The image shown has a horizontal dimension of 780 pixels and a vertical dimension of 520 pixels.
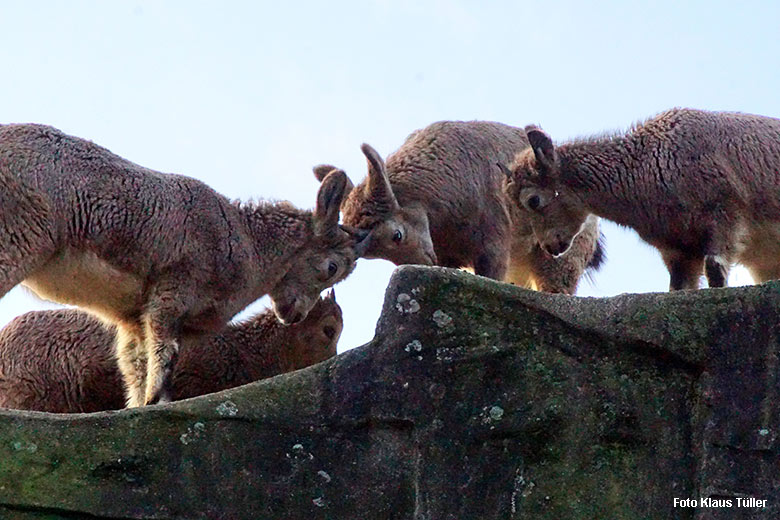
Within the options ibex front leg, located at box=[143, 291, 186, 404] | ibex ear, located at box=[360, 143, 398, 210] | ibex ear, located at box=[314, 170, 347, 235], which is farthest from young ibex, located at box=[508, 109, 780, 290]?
ibex front leg, located at box=[143, 291, 186, 404]

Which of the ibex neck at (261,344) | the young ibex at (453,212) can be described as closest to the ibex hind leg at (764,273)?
the young ibex at (453,212)

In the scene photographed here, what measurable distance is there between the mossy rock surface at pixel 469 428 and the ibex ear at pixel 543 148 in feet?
14.0

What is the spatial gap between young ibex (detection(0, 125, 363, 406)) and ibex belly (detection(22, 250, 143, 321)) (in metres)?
0.01

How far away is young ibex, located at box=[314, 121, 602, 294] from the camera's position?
12.4 metres

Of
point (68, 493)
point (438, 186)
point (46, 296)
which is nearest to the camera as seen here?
point (68, 493)

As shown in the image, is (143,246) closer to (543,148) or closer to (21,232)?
(21,232)

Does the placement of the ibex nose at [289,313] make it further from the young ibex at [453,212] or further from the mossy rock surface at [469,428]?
the mossy rock surface at [469,428]

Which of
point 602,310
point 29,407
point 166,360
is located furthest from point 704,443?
point 29,407

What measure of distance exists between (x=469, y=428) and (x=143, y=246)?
13.9 feet

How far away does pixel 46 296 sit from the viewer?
10.5 m

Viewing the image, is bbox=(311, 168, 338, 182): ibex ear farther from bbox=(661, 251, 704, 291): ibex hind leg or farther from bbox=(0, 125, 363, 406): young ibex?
bbox=(661, 251, 704, 291): ibex hind leg

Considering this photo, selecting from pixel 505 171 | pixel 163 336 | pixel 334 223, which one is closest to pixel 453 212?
pixel 505 171

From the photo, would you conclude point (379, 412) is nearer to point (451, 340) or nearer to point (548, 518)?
point (451, 340)

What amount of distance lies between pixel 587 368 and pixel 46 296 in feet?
16.5
